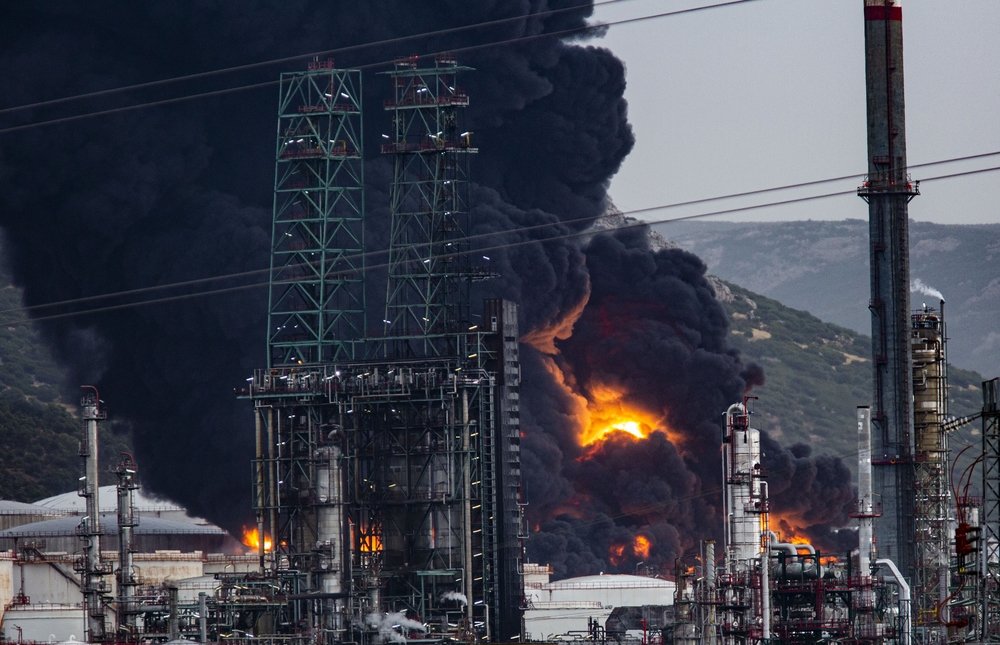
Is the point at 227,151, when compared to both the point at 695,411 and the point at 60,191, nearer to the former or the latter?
the point at 60,191

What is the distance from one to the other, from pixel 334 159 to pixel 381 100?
29.9 m

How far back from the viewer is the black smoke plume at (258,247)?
123812 millimetres

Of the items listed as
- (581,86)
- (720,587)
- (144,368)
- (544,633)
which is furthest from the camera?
(581,86)

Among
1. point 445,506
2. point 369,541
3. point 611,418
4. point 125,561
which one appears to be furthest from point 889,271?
point 611,418

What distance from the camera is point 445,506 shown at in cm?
9262

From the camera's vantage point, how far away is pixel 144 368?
126375 mm

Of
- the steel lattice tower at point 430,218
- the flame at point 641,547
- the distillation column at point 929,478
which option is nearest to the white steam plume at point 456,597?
the steel lattice tower at point 430,218

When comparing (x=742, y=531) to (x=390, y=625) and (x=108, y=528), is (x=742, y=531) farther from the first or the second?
(x=108, y=528)

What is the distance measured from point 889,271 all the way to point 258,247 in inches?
1842

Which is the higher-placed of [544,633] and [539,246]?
[539,246]

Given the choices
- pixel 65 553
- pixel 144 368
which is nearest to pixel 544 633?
pixel 65 553

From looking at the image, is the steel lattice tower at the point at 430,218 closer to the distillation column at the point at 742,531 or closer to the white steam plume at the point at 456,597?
the white steam plume at the point at 456,597

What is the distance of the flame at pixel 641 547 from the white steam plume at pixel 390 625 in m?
39.1

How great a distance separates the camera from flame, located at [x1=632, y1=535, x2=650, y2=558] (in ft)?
408
